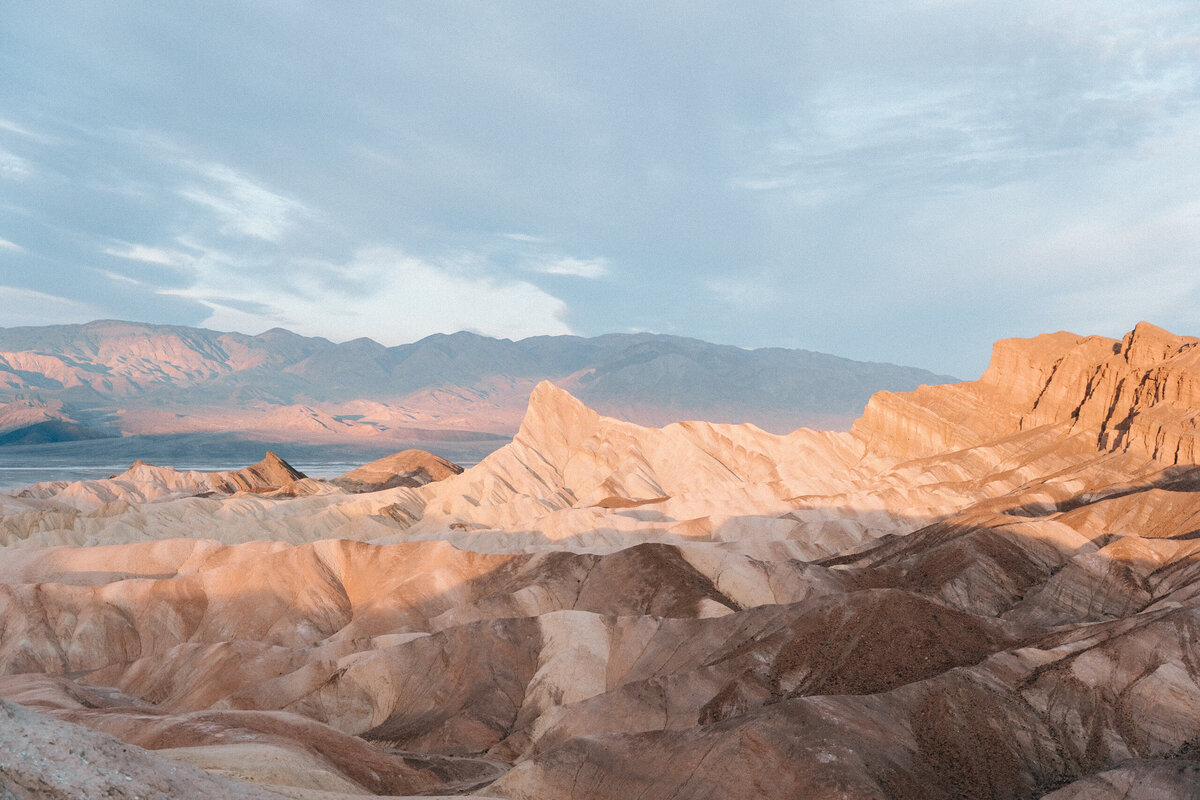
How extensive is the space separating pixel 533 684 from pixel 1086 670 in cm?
2423

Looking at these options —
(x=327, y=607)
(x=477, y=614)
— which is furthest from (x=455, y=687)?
(x=327, y=607)

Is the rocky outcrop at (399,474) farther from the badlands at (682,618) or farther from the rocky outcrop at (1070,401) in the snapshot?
the rocky outcrop at (1070,401)

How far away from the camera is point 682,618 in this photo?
147ft

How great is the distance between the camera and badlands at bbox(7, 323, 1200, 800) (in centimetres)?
2700

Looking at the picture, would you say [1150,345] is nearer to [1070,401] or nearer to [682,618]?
[1070,401]

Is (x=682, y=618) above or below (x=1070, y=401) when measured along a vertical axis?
below

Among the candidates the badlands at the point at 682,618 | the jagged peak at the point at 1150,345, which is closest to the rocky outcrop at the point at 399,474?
the badlands at the point at 682,618

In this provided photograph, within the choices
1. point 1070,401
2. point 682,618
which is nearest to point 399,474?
point 1070,401

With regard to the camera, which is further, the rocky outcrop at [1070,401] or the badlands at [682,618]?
the rocky outcrop at [1070,401]

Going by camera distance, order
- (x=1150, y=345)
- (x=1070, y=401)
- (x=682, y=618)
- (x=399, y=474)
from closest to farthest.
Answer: (x=682, y=618) → (x=1150, y=345) → (x=1070, y=401) → (x=399, y=474)

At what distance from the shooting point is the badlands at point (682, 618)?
88.6 feet

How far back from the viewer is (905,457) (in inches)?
4065

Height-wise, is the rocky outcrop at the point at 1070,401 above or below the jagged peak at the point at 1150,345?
below

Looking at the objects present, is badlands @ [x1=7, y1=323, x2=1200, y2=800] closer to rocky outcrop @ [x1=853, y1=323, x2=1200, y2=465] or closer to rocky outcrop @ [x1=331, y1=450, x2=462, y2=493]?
rocky outcrop @ [x1=853, y1=323, x2=1200, y2=465]
